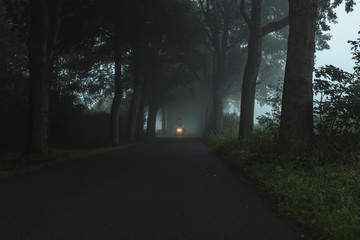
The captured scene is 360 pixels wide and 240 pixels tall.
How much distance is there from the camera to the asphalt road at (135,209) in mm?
3885

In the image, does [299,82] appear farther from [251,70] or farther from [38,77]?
[38,77]

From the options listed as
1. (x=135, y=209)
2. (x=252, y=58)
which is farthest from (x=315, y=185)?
(x=252, y=58)

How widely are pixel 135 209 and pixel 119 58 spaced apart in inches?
693

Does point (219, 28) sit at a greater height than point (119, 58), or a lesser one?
greater

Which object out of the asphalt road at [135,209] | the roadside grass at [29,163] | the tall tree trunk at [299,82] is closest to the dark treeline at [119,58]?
the tall tree trunk at [299,82]

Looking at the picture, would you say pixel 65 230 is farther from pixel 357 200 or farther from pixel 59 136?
pixel 59 136

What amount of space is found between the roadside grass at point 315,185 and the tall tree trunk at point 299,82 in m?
0.53

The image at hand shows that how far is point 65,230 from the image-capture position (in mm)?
3939

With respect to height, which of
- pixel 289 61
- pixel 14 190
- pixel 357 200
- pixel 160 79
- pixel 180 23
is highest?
pixel 180 23

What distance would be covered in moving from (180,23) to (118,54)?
590 centimetres

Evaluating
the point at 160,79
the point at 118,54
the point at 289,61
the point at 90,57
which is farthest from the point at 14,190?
the point at 160,79

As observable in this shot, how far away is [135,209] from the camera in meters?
4.95

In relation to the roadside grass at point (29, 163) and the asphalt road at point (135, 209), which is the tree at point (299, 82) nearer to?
the asphalt road at point (135, 209)

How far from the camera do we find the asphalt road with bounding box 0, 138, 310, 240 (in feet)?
12.7
